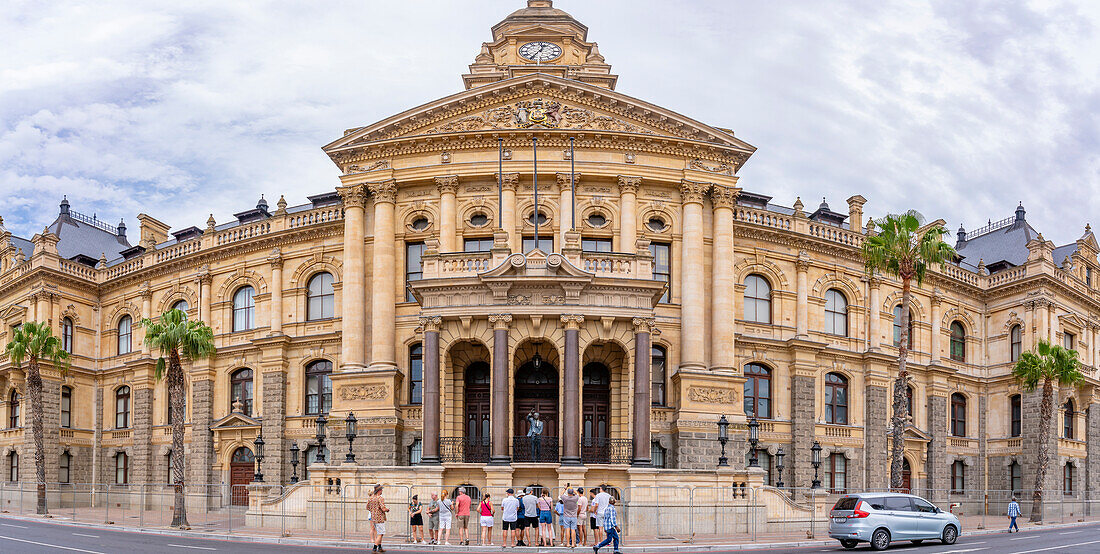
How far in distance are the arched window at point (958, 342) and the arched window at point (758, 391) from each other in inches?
571

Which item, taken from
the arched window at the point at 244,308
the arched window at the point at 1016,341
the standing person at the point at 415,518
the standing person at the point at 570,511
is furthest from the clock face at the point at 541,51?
the arched window at the point at 1016,341

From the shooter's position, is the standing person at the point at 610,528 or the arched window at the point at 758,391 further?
the arched window at the point at 758,391

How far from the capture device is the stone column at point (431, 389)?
127 feet

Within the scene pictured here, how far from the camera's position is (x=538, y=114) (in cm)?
4472

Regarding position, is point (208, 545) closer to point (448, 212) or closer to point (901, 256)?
point (448, 212)

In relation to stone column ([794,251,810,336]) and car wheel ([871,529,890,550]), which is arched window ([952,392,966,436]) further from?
car wheel ([871,529,890,550])

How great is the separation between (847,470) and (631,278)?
18.8 meters

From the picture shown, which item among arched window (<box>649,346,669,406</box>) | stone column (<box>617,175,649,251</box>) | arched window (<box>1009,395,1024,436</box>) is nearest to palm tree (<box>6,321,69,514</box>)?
arched window (<box>649,346,669,406</box>)

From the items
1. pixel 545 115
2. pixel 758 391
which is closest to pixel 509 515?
pixel 545 115

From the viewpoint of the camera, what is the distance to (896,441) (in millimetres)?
39875

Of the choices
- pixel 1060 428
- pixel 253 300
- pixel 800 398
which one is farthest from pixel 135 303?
pixel 1060 428

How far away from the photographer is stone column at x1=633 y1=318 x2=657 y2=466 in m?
38.1

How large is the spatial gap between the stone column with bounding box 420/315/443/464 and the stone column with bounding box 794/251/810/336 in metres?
19.7

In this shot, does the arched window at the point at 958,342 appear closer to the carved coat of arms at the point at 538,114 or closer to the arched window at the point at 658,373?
the arched window at the point at 658,373
